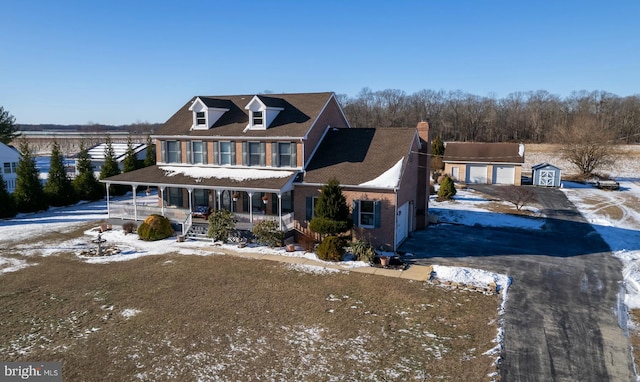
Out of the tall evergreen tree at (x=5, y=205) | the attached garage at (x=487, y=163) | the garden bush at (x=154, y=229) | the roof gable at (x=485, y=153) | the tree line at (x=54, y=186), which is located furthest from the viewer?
the roof gable at (x=485, y=153)

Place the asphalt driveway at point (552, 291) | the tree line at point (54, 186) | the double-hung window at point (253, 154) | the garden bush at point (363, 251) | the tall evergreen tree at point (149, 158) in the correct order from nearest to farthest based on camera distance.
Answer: the asphalt driveway at point (552, 291) < the garden bush at point (363, 251) < the double-hung window at point (253, 154) < the tree line at point (54, 186) < the tall evergreen tree at point (149, 158)

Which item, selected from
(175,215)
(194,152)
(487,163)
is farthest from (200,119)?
(487,163)

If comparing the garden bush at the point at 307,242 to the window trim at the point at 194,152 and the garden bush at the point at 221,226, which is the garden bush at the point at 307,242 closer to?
the garden bush at the point at 221,226

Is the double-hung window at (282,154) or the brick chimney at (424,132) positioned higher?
the brick chimney at (424,132)

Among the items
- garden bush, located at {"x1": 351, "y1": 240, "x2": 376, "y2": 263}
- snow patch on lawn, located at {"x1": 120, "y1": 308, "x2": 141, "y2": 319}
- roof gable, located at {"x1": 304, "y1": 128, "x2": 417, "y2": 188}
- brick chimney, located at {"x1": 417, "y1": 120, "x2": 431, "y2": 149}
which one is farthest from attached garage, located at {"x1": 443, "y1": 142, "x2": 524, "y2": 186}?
snow patch on lawn, located at {"x1": 120, "y1": 308, "x2": 141, "y2": 319}

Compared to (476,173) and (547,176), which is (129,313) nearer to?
(476,173)

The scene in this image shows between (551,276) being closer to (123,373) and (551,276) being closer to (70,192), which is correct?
(123,373)

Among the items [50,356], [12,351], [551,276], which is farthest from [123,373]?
[551,276]

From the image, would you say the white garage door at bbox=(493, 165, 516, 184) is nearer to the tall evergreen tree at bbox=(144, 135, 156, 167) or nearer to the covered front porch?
the covered front porch

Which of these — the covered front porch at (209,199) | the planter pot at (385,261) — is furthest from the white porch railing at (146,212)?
the planter pot at (385,261)
